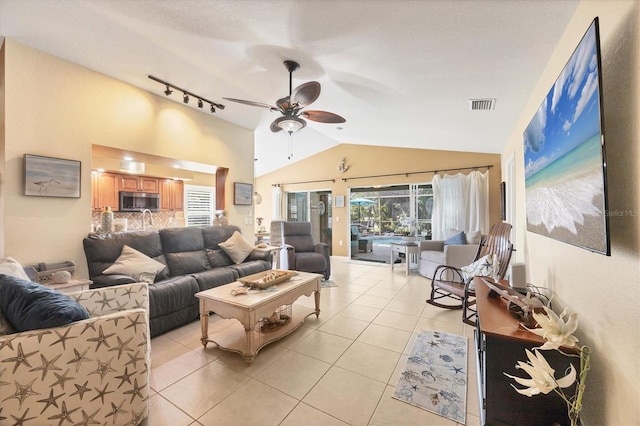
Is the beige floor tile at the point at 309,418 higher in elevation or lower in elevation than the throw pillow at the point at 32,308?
lower

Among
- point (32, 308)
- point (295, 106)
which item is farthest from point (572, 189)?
point (32, 308)

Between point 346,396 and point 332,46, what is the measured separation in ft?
8.87

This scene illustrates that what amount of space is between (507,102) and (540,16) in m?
1.36

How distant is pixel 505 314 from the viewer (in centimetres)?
155

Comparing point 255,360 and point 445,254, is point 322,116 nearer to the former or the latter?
point 255,360

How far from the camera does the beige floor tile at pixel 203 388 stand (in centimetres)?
165

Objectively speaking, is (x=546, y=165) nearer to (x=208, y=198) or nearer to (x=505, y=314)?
(x=505, y=314)

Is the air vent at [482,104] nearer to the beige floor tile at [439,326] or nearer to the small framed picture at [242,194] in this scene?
the beige floor tile at [439,326]

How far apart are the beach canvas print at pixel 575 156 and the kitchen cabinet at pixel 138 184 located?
652cm

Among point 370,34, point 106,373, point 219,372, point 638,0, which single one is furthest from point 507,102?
point 106,373

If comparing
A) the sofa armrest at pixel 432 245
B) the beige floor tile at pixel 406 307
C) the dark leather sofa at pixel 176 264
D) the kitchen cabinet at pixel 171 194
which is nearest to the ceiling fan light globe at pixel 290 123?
the dark leather sofa at pixel 176 264

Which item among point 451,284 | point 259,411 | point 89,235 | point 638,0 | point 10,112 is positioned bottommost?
point 259,411

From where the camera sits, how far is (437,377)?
6.33 ft

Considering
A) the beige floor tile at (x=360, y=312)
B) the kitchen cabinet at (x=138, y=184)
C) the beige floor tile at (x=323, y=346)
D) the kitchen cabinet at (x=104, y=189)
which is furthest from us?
the kitchen cabinet at (x=138, y=184)
